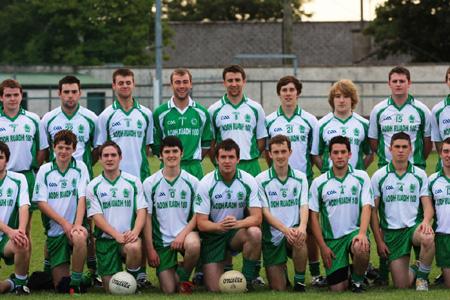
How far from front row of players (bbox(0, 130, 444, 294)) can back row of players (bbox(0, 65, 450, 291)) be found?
1.80 feet

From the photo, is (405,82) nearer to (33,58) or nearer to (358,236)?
(358,236)

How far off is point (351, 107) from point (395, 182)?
1.03m

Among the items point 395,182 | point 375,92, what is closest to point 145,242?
point 395,182

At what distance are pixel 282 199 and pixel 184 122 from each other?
133 centimetres

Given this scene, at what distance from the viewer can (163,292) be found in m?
→ 6.59

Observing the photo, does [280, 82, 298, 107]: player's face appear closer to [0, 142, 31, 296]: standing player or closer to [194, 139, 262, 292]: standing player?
[194, 139, 262, 292]: standing player

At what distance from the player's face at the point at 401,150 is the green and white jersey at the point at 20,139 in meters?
3.39

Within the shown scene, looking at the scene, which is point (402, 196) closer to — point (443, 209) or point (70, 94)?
point (443, 209)

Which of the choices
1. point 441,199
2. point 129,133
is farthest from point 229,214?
point 441,199

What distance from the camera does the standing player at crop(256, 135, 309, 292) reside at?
670cm

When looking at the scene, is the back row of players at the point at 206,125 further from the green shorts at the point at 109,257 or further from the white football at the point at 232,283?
the white football at the point at 232,283

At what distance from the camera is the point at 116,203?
6707 millimetres

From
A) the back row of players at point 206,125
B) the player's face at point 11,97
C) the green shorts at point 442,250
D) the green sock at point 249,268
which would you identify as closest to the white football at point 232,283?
the green sock at point 249,268

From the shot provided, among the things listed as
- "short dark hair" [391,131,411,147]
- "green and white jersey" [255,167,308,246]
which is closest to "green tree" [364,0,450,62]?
"short dark hair" [391,131,411,147]
